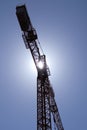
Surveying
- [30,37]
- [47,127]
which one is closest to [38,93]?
[47,127]

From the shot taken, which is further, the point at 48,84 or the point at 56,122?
the point at 56,122

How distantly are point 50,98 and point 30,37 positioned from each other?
28.7 feet

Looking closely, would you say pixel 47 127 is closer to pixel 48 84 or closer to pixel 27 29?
Answer: pixel 48 84

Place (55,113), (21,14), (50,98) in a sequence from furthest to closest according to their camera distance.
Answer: (55,113)
(50,98)
(21,14)

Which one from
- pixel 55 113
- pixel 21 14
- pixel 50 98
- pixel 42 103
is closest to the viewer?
pixel 21 14

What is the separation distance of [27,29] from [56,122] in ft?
50.5

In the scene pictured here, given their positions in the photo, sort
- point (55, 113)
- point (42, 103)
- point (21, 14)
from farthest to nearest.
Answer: point (55, 113)
point (42, 103)
point (21, 14)

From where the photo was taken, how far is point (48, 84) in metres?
39.5

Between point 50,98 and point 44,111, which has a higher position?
point 50,98

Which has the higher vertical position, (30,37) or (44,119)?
(30,37)

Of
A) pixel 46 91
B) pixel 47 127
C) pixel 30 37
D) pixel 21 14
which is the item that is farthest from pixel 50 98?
pixel 21 14

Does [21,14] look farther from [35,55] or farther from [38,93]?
[38,93]

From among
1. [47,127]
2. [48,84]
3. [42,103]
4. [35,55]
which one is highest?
[35,55]

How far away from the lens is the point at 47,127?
37.2m
